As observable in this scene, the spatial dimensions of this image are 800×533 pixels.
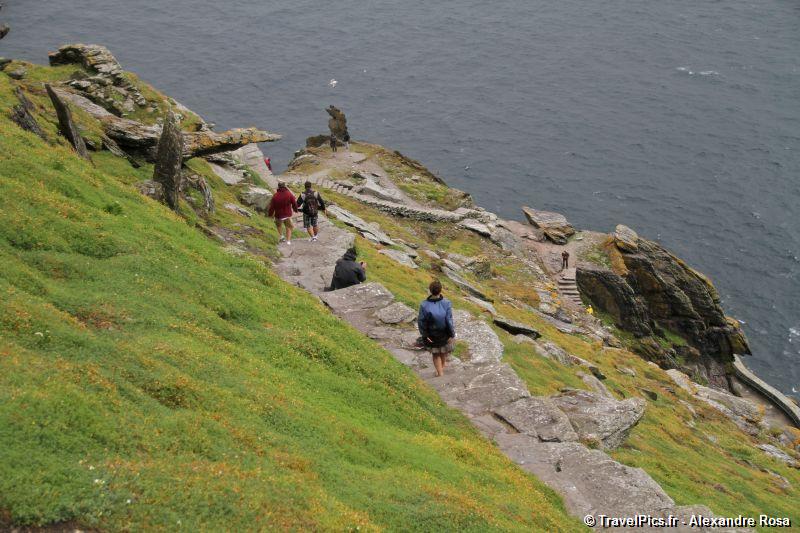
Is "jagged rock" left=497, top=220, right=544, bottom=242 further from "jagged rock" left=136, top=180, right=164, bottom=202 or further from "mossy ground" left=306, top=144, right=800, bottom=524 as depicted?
"jagged rock" left=136, top=180, right=164, bottom=202

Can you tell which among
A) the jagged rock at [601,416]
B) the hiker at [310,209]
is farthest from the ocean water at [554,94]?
the hiker at [310,209]

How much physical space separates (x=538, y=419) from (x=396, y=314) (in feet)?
27.1

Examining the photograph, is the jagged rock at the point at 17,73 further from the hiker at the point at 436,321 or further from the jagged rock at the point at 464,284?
the hiker at the point at 436,321

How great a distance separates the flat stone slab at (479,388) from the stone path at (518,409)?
0.13 feet

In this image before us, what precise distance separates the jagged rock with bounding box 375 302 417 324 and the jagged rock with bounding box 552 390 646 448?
7.35 metres

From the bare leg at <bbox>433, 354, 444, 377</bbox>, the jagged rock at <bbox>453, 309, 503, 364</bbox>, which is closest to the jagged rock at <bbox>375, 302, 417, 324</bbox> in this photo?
the jagged rock at <bbox>453, 309, 503, 364</bbox>

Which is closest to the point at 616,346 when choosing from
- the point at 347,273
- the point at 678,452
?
the point at 678,452

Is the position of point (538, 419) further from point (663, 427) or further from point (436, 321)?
point (663, 427)

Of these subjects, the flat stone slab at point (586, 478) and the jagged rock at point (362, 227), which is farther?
the jagged rock at point (362, 227)

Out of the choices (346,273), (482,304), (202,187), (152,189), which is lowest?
(482,304)

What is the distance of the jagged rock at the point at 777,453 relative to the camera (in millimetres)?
45219

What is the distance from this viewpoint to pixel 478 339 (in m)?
32.5

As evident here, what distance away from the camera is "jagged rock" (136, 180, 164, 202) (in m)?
33.5

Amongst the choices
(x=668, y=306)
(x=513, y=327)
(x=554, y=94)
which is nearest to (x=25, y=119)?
(x=513, y=327)
